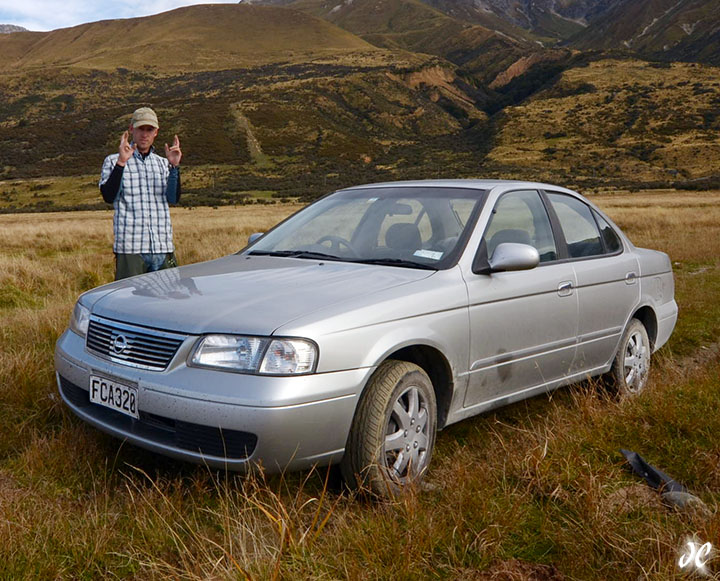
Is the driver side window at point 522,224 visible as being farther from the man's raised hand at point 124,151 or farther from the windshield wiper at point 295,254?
the man's raised hand at point 124,151

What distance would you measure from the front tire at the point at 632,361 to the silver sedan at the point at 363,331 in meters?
0.02

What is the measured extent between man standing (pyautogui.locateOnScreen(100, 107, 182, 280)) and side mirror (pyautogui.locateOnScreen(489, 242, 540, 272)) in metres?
3.20

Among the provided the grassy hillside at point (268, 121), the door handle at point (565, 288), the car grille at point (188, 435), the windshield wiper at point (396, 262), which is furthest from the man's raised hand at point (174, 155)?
the grassy hillside at point (268, 121)

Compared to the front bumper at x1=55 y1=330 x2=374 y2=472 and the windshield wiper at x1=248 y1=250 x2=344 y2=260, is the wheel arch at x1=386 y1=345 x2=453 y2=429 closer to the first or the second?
the front bumper at x1=55 y1=330 x2=374 y2=472

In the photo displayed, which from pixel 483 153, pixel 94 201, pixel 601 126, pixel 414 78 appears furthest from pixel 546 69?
pixel 94 201

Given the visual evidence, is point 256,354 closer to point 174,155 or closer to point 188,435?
point 188,435

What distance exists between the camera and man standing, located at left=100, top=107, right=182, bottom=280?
5953 mm

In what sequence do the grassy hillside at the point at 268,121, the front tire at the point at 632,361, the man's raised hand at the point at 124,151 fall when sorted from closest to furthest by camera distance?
the front tire at the point at 632,361 → the man's raised hand at the point at 124,151 → the grassy hillside at the point at 268,121

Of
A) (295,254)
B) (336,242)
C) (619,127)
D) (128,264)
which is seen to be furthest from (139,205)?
(619,127)

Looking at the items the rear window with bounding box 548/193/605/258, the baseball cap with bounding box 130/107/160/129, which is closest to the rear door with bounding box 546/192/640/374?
the rear window with bounding box 548/193/605/258

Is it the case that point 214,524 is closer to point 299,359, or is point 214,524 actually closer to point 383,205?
point 299,359

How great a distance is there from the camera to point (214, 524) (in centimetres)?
295

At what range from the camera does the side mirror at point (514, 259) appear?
12.4 feet

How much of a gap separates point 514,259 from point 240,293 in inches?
58.8
